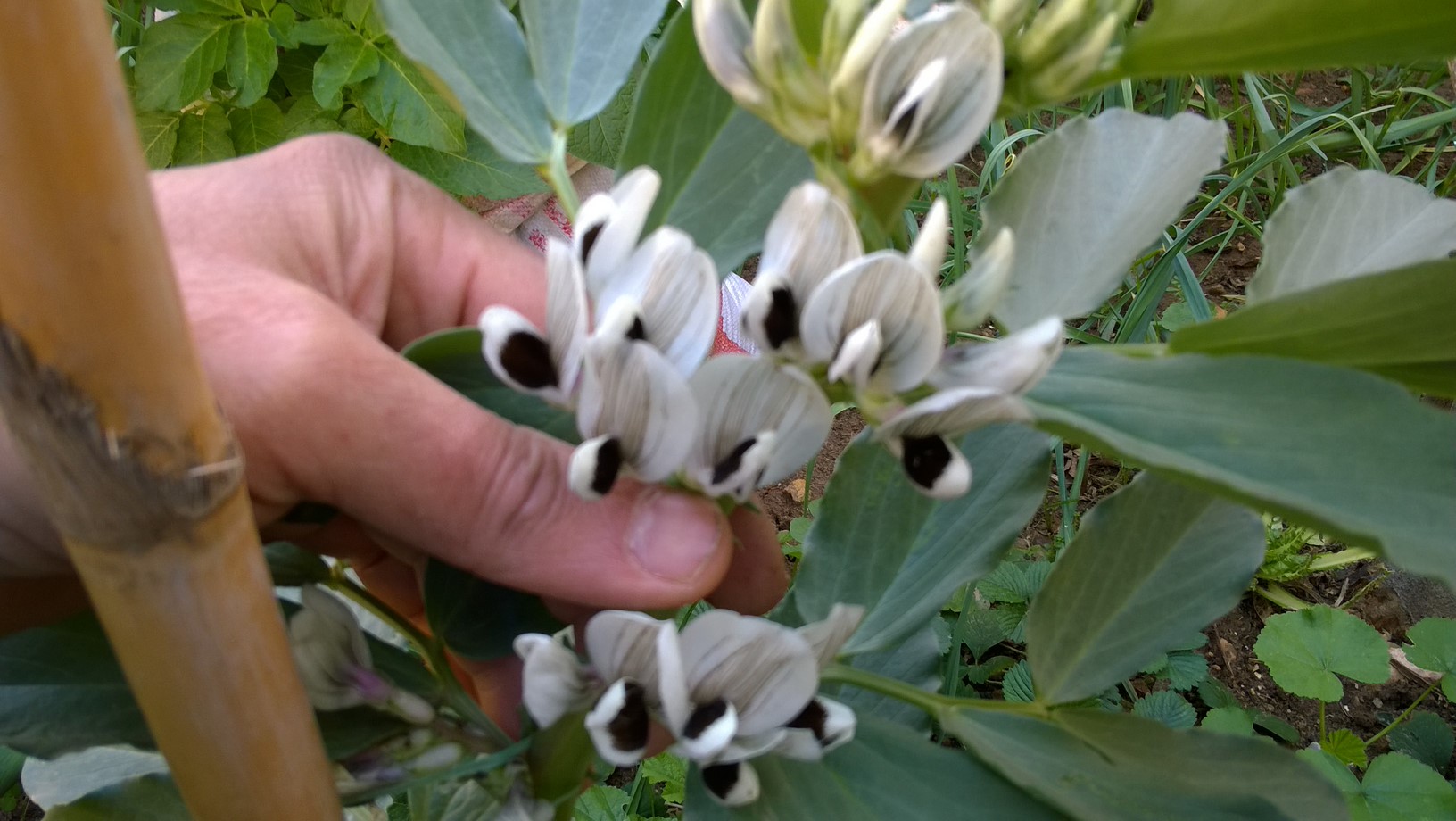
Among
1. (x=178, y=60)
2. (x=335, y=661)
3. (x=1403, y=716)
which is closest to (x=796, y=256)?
(x=335, y=661)

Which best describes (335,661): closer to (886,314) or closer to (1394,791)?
(886,314)

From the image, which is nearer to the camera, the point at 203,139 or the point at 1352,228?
the point at 1352,228

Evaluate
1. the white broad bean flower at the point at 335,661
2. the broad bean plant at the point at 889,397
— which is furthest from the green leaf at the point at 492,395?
the white broad bean flower at the point at 335,661

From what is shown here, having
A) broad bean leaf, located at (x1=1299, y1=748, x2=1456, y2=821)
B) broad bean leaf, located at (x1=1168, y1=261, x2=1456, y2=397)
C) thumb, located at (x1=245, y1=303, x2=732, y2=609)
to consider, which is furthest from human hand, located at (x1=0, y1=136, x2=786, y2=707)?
broad bean leaf, located at (x1=1299, y1=748, x2=1456, y2=821)

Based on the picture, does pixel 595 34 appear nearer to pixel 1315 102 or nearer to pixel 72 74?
pixel 72 74

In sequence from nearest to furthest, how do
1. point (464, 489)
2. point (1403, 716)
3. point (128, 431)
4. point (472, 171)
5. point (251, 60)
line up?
point (128, 431) → point (464, 489) → point (1403, 716) → point (251, 60) → point (472, 171)

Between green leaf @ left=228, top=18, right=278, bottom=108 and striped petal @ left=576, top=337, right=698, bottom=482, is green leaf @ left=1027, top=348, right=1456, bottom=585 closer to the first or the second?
striped petal @ left=576, top=337, right=698, bottom=482

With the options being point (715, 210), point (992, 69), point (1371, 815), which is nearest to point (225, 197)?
point (715, 210)
